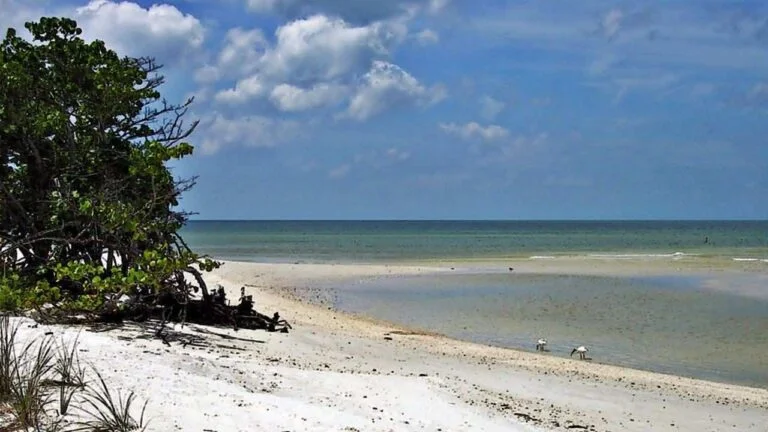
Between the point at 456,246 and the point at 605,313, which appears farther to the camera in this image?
the point at 456,246

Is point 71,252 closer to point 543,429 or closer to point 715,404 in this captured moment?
point 543,429

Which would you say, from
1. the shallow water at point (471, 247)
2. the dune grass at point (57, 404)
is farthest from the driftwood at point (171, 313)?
the shallow water at point (471, 247)

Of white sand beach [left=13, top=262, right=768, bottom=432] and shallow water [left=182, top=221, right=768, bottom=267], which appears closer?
white sand beach [left=13, top=262, right=768, bottom=432]

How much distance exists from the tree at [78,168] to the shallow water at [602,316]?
7121mm

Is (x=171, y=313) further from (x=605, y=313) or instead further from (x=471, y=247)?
(x=471, y=247)

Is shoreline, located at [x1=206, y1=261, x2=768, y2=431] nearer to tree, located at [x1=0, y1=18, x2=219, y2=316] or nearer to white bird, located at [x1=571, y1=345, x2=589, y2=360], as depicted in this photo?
white bird, located at [x1=571, y1=345, x2=589, y2=360]

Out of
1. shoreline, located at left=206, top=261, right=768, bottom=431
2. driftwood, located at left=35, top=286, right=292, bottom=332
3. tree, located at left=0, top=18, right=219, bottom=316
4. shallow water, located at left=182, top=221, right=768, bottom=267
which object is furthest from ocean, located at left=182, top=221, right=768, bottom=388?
shallow water, located at left=182, top=221, right=768, bottom=267

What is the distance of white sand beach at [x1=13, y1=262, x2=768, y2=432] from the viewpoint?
19.7 feet

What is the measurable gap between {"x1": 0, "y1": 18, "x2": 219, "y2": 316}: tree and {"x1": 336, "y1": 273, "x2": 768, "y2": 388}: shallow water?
280 inches

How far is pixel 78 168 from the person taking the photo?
437 inches

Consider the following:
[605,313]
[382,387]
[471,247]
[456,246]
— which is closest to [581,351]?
[382,387]

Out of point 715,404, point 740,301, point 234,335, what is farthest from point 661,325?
point 234,335

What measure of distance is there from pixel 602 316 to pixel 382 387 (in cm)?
1189

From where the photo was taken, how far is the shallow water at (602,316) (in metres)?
13.5
